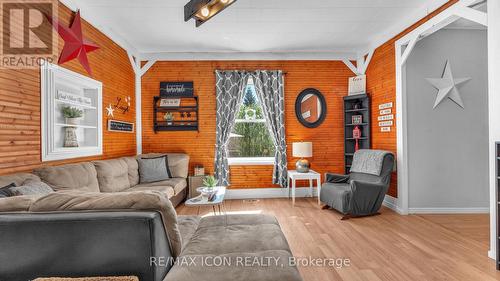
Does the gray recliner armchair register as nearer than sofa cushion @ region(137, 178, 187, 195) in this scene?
Yes

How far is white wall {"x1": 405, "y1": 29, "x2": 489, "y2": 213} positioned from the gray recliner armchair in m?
0.47

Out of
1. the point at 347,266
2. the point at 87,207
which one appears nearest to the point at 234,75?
the point at 347,266

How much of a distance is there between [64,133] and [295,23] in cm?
359

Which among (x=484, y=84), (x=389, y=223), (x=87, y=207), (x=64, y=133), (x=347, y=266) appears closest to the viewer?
(x=87, y=207)

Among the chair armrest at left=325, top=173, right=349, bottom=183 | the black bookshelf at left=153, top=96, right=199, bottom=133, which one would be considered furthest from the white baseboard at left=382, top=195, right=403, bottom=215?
the black bookshelf at left=153, top=96, right=199, bottom=133

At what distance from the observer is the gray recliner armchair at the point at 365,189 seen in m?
3.95

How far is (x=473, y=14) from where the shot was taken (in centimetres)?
297

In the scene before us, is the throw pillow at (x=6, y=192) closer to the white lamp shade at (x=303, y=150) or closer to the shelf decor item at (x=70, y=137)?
the shelf decor item at (x=70, y=137)

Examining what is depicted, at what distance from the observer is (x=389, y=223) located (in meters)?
3.73

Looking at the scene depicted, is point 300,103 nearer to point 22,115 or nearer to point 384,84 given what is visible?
point 384,84

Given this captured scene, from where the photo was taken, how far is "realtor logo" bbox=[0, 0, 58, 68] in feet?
8.05

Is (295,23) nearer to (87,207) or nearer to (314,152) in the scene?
(314,152)

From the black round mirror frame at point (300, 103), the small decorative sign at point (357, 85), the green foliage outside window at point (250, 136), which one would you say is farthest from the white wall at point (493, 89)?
the green foliage outside window at point (250, 136)

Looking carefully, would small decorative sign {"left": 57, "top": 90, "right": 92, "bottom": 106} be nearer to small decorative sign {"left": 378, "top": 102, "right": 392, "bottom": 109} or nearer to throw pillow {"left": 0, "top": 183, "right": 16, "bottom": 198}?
throw pillow {"left": 0, "top": 183, "right": 16, "bottom": 198}
